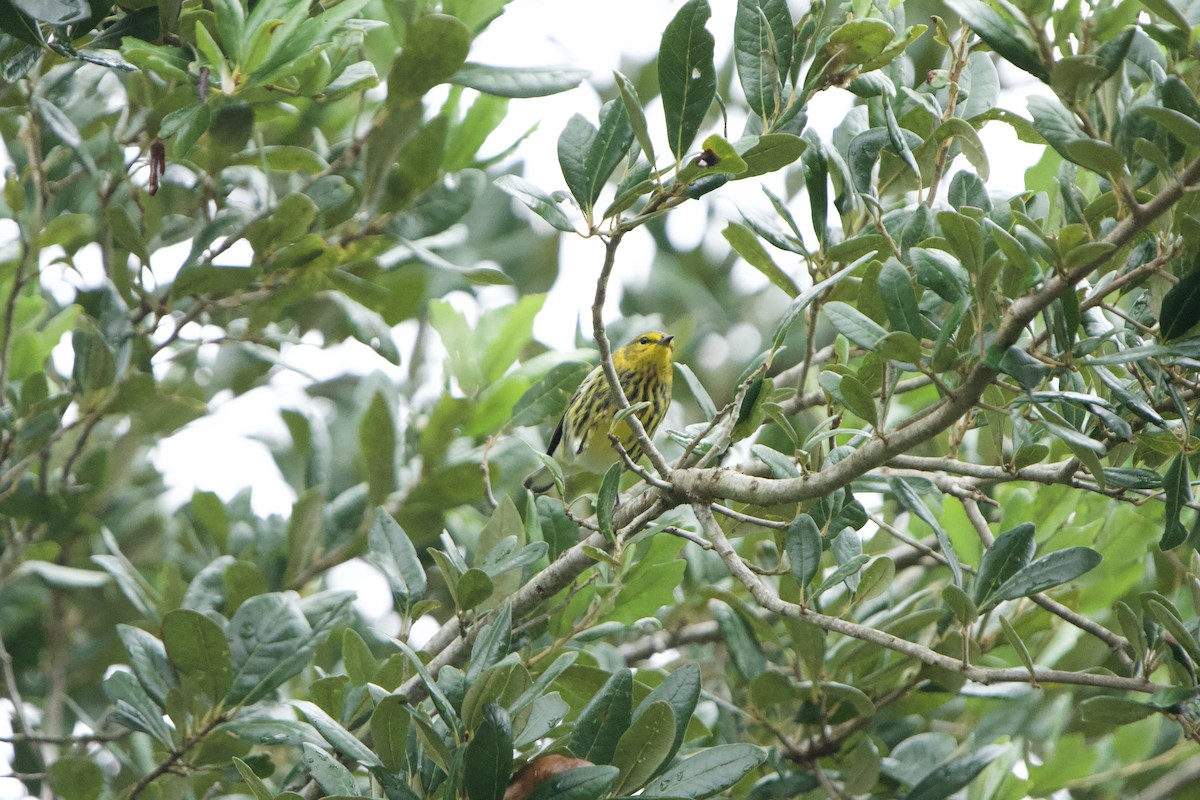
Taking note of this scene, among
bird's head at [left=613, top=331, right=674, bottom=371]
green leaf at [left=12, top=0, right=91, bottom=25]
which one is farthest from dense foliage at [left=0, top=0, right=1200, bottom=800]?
bird's head at [left=613, top=331, right=674, bottom=371]

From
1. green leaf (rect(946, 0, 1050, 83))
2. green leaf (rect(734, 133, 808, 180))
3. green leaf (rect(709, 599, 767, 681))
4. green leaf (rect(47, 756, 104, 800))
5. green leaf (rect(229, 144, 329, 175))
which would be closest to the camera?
green leaf (rect(946, 0, 1050, 83))

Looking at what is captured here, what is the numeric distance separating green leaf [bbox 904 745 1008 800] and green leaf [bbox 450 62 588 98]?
183cm

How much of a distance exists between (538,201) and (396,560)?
2.79ft

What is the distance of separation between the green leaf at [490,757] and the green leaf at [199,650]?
0.79m

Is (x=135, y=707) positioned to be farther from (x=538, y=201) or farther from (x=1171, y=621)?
(x=1171, y=621)

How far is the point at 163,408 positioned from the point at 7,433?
709 mm

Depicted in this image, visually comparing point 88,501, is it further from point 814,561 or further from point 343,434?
point 814,561

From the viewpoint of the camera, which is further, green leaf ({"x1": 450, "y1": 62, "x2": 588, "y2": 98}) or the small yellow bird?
the small yellow bird

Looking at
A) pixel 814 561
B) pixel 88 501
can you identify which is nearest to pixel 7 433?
pixel 88 501

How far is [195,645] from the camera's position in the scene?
2.41m

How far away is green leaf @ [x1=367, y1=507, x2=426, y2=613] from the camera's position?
2.35m

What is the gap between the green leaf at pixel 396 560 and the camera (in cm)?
235

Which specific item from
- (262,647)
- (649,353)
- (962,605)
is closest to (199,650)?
(262,647)

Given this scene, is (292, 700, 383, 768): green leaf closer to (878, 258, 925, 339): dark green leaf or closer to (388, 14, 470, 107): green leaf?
(878, 258, 925, 339): dark green leaf
